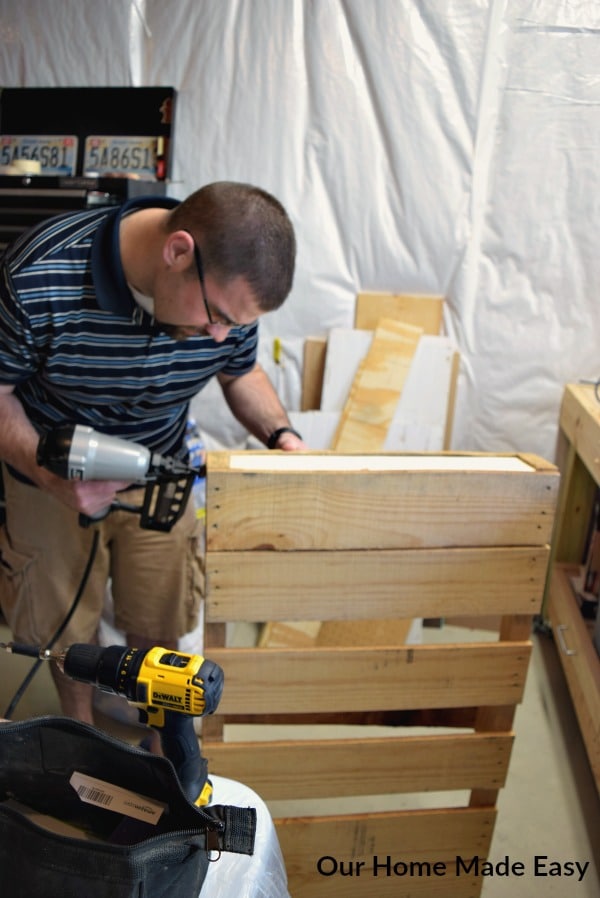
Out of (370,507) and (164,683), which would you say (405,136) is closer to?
(370,507)

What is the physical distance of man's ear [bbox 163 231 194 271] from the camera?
1126mm

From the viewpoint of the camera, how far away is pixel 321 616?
1.14 meters

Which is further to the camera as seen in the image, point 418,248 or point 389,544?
point 418,248

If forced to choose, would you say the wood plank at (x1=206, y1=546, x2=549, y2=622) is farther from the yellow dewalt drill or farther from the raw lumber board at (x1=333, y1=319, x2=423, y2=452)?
the raw lumber board at (x1=333, y1=319, x2=423, y2=452)

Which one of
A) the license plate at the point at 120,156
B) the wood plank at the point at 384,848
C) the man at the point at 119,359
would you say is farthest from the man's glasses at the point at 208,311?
the license plate at the point at 120,156

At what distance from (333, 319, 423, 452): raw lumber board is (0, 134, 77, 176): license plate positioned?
124 cm

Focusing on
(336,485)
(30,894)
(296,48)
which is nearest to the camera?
(30,894)

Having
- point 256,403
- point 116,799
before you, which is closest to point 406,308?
point 256,403

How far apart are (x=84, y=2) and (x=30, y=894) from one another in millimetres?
2476

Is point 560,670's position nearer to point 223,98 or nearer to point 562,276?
point 562,276

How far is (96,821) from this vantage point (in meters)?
0.69

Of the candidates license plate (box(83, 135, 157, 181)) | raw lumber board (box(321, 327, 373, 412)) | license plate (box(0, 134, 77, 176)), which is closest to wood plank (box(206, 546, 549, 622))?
raw lumber board (box(321, 327, 373, 412))

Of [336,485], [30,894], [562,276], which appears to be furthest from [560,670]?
[30,894]

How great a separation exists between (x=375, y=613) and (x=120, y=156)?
73.8 inches
